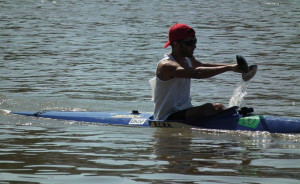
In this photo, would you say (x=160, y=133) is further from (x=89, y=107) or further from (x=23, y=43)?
(x=23, y=43)

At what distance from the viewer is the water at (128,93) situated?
665 cm

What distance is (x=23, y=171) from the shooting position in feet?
21.4

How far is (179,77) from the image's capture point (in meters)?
9.04

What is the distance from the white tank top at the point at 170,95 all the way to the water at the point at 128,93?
0.97 feet

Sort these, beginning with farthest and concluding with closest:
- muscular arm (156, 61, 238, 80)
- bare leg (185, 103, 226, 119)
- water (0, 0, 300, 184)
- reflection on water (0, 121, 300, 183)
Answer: bare leg (185, 103, 226, 119), muscular arm (156, 61, 238, 80), water (0, 0, 300, 184), reflection on water (0, 121, 300, 183)

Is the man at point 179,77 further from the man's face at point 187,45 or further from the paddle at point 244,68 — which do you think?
the paddle at point 244,68

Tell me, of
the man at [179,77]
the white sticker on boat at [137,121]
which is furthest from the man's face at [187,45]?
the white sticker on boat at [137,121]

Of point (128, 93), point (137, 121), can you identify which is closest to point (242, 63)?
point (137, 121)

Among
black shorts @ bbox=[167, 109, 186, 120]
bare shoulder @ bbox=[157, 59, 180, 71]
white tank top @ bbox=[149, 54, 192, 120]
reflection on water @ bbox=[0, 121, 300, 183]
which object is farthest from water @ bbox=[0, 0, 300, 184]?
bare shoulder @ bbox=[157, 59, 180, 71]

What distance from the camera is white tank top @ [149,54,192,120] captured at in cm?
931

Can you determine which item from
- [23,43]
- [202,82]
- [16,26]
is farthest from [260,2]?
[202,82]

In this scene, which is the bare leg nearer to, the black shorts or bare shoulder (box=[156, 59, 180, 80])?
the black shorts

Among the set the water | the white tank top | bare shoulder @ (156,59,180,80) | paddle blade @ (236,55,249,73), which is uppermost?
paddle blade @ (236,55,249,73)

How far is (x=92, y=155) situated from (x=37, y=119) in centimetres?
352
